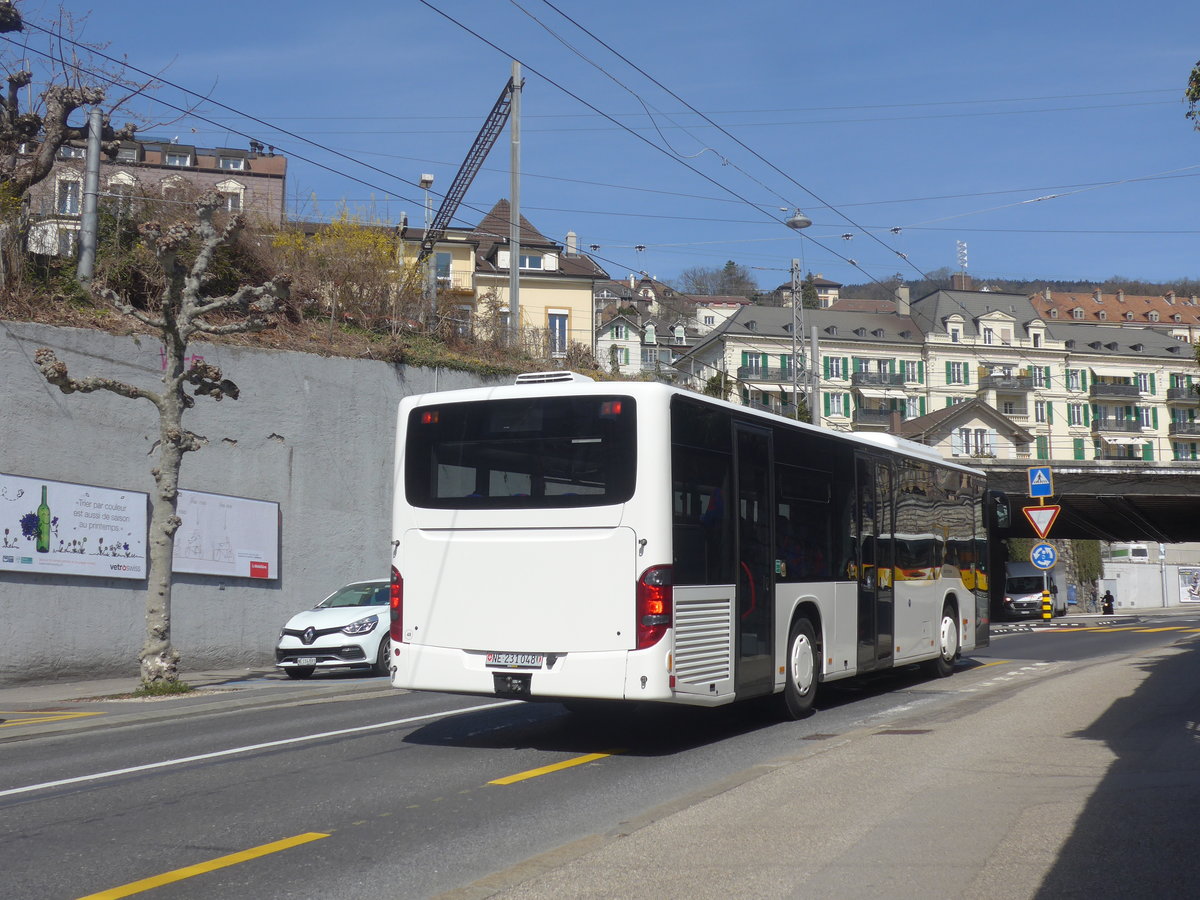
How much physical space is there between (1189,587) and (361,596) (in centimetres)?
8743

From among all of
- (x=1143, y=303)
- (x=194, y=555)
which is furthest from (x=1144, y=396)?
(x=194, y=555)

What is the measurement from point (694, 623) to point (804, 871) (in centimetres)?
414

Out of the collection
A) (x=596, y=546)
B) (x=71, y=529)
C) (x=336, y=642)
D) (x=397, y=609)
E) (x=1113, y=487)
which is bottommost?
(x=336, y=642)

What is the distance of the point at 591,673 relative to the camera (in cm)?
947

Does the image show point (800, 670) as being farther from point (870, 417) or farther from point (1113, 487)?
point (870, 417)

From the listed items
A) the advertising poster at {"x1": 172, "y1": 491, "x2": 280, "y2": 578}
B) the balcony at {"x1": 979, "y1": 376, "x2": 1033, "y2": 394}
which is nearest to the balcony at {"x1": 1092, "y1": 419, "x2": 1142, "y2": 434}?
the balcony at {"x1": 979, "y1": 376, "x2": 1033, "y2": 394}

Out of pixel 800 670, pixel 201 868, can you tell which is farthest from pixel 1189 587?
pixel 201 868

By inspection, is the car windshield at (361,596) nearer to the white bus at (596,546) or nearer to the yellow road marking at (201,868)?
the white bus at (596,546)

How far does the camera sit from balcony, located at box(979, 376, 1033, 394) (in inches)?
3484

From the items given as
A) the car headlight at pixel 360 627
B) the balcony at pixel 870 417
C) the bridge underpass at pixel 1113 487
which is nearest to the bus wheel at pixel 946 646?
the car headlight at pixel 360 627

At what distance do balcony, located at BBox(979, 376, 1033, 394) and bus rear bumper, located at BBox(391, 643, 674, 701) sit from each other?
8321cm

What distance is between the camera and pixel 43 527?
1775cm

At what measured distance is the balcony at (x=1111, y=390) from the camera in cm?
9506

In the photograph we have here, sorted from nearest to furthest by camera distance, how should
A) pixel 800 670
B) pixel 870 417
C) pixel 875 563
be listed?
pixel 800 670 → pixel 875 563 → pixel 870 417
